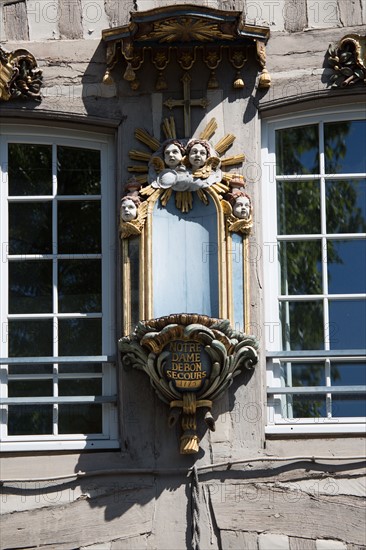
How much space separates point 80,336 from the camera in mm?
12984

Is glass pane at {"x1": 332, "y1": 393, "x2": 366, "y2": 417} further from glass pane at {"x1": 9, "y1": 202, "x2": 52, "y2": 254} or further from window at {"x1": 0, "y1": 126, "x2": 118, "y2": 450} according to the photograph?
glass pane at {"x1": 9, "y1": 202, "x2": 52, "y2": 254}

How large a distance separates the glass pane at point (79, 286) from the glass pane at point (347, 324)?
163 centimetres

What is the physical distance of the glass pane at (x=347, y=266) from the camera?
1300cm

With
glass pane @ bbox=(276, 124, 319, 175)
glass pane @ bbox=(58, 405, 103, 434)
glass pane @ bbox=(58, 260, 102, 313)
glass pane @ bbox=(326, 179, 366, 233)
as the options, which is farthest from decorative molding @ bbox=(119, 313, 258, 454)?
glass pane @ bbox=(276, 124, 319, 175)

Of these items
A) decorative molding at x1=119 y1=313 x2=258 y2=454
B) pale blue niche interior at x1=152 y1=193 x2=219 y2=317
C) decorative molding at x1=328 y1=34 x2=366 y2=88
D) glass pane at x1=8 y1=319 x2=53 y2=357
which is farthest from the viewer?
decorative molding at x1=328 y1=34 x2=366 y2=88

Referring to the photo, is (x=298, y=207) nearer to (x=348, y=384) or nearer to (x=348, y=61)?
(x=348, y=61)

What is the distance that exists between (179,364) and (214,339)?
285 mm

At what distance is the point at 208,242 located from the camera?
1281 cm

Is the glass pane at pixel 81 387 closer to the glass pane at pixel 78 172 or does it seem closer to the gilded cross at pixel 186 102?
the glass pane at pixel 78 172

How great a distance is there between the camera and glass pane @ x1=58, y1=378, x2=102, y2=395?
12867 millimetres

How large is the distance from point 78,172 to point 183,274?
1166mm

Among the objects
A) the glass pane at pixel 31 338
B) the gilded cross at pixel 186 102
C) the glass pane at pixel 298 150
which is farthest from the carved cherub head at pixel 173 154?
the glass pane at pixel 31 338

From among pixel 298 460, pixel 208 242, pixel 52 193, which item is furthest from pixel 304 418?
pixel 52 193

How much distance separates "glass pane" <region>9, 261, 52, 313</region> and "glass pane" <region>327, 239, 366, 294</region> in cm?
197
